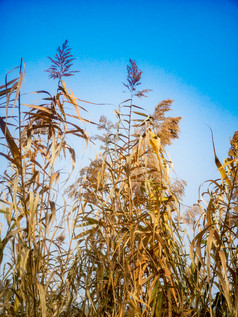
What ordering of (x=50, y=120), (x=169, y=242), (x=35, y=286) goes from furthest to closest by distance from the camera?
1. (x=169, y=242)
2. (x=50, y=120)
3. (x=35, y=286)

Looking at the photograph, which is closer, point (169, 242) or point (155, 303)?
point (155, 303)

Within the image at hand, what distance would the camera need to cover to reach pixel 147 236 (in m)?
1.25

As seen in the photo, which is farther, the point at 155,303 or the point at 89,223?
the point at 89,223

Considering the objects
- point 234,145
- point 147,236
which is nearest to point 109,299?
point 147,236

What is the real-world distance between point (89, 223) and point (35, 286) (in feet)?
1.47

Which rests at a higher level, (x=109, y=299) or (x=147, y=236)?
(x=147, y=236)

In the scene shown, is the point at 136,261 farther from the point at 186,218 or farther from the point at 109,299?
the point at 186,218

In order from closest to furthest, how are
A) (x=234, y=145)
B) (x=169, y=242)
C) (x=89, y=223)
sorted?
1. (x=169, y=242)
2. (x=89, y=223)
3. (x=234, y=145)

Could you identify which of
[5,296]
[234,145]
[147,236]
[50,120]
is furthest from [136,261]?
[234,145]

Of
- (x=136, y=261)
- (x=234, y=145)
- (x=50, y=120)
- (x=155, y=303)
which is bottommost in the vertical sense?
(x=155, y=303)

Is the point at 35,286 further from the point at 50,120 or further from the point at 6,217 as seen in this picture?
the point at 50,120

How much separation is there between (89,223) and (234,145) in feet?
3.46

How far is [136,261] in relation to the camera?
1.25 metres

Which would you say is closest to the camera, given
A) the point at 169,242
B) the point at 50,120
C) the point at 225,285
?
the point at 225,285
